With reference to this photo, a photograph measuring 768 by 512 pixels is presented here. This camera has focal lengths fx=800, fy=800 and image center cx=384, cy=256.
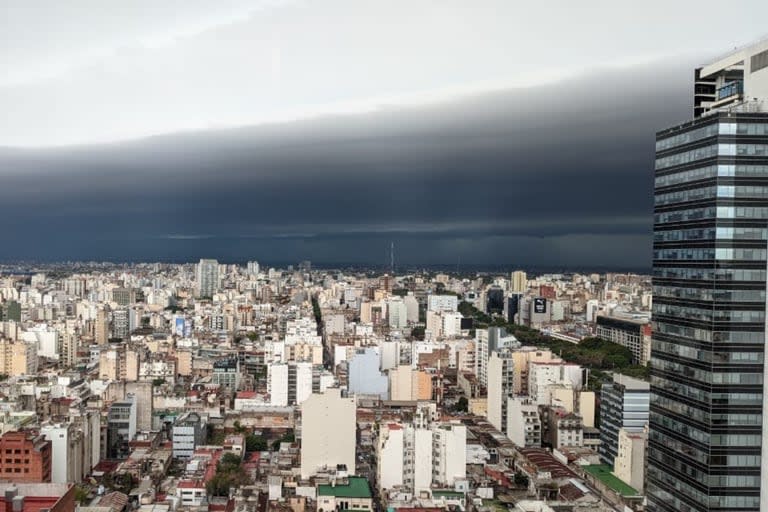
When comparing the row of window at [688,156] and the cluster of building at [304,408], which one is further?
the cluster of building at [304,408]

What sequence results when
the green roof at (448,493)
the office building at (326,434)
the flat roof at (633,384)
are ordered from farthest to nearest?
the flat roof at (633,384)
the office building at (326,434)
the green roof at (448,493)

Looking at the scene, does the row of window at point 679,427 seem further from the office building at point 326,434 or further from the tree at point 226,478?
the tree at point 226,478

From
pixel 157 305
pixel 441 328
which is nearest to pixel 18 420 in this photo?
pixel 441 328

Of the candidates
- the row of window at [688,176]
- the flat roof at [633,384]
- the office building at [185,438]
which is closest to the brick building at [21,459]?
the office building at [185,438]

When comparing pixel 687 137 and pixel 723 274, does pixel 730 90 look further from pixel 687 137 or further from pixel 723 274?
pixel 723 274

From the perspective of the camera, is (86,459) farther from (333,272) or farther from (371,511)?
(333,272)

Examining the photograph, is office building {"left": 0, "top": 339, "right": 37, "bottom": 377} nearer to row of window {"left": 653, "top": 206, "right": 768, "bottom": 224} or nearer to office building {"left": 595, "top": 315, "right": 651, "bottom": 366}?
office building {"left": 595, "top": 315, "right": 651, "bottom": 366}

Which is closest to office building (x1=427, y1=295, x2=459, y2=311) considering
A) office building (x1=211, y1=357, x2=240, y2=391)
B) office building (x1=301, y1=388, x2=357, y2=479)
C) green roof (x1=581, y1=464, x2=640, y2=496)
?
office building (x1=211, y1=357, x2=240, y2=391)
